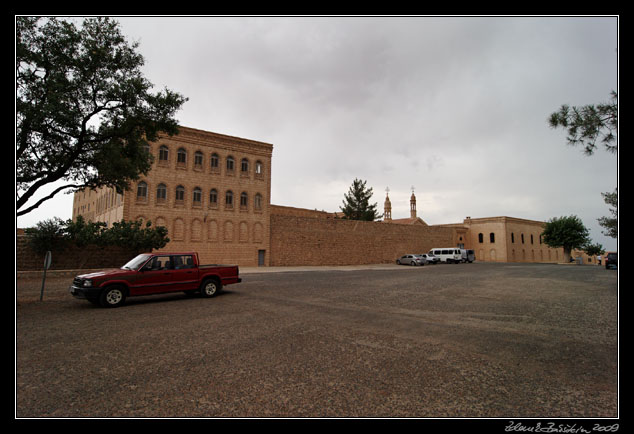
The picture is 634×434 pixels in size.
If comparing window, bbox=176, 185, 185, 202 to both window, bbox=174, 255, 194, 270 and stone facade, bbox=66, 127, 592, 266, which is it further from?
window, bbox=174, 255, 194, 270

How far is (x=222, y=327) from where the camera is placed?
680 centimetres

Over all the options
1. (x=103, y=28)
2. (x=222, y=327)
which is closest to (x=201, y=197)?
(x=103, y=28)

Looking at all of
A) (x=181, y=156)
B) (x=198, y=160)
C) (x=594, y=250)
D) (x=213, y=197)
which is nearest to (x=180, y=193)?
(x=213, y=197)

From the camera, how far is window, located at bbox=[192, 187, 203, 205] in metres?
31.2

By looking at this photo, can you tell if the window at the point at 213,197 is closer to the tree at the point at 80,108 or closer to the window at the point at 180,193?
the window at the point at 180,193

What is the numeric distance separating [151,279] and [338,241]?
30353mm

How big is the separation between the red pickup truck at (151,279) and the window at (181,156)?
22.2 meters

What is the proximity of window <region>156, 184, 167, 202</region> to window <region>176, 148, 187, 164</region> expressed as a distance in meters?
2.90

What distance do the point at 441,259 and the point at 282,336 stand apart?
42.3 meters

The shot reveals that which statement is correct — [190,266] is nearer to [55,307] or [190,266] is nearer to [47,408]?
[55,307]

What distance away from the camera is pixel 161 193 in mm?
29609

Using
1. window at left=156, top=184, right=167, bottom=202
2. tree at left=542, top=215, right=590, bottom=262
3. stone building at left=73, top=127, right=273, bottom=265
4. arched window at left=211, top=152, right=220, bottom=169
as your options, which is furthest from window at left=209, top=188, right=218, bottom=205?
tree at left=542, top=215, right=590, bottom=262

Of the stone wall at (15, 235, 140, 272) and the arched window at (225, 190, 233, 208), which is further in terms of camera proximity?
the arched window at (225, 190, 233, 208)

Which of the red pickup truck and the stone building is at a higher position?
the stone building
